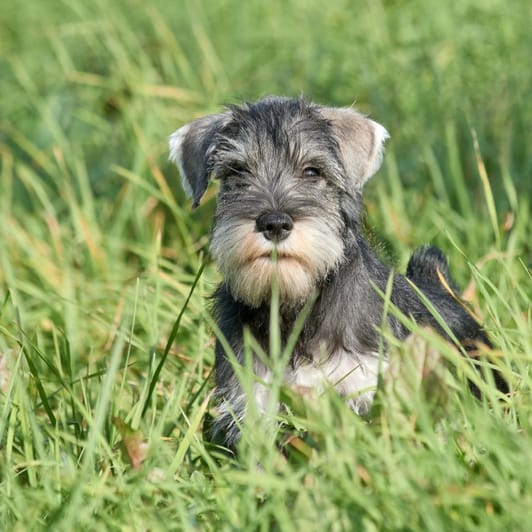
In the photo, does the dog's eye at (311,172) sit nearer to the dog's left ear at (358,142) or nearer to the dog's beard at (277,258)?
the dog's left ear at (358,142)

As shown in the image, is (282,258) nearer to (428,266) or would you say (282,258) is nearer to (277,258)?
(277,258)

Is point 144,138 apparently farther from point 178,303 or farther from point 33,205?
point 178,303

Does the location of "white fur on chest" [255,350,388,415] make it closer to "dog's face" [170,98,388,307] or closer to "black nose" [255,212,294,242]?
"dog's face" [170,98,388,307]

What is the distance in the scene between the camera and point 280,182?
13.4ft

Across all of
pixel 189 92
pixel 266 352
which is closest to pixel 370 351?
pixel 266 352

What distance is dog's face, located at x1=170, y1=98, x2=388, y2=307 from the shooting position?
3.83 meters

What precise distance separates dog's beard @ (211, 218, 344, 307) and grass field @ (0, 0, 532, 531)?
199mm

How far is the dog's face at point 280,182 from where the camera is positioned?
12.6 feet

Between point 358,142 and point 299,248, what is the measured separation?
74cm

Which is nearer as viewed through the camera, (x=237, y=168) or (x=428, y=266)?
(x=237, y=168)

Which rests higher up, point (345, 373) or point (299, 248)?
point (299, 248)

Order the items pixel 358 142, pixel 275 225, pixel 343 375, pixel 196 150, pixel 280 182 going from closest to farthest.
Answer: pixel 275 225 < pixel 343 375 < pixel 280 182 < pixel 358 142 < pixel 196 150

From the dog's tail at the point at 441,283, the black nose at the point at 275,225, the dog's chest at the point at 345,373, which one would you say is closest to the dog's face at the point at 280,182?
the black nose at the point at 275,225

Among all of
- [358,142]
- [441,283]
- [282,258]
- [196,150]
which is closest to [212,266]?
[196,150]
